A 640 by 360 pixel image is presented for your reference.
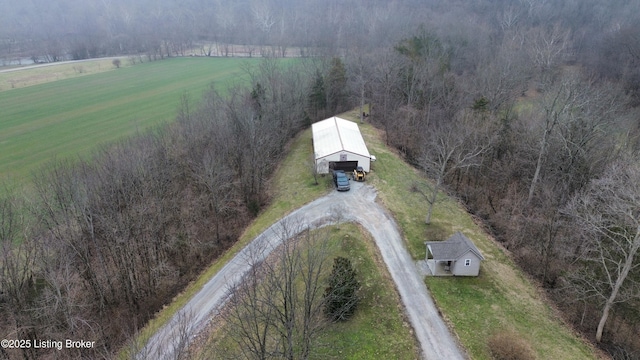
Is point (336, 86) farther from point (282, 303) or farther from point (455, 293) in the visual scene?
point (282, 303)

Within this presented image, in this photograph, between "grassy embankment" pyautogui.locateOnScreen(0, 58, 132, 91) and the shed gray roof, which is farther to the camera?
"grassy embankment" pyautogui.locateOnScreen(0, 58, 132, 91)

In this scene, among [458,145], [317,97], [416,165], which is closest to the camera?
[458,145]

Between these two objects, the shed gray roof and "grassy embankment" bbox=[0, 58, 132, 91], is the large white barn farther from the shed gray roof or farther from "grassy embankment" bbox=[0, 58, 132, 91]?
"grassy embankment" bbox=[0, 58, 132, 91]

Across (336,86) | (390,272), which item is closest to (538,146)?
(390,272)

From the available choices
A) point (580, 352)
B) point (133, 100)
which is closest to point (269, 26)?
point (133, 100)

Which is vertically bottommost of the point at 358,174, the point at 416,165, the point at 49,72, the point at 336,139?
the point at 416,165

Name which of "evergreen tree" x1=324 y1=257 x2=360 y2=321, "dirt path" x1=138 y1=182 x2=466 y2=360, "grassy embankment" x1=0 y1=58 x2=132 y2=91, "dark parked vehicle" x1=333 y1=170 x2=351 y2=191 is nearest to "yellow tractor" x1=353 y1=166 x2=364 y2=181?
"dirt path" x1=138 y1=182 x2=466 y2=360

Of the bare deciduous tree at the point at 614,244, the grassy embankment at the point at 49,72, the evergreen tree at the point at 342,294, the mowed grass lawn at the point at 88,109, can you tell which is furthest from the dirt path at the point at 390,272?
the grassy embankment at the point at 49,72

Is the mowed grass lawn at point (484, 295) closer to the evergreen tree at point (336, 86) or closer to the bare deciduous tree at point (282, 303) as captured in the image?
the bare deciduous tree at point (282, 303)
